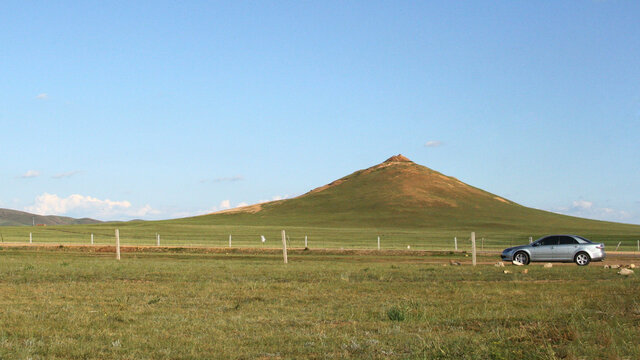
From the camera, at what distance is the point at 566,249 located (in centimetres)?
3506

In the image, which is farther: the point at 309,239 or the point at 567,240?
the point at 309,239

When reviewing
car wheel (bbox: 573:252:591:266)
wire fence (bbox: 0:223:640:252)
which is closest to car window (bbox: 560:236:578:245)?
car wheel (bbox: 573:252:591:266)

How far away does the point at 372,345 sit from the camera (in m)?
10.5

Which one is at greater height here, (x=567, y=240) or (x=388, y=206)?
(x=388, y=206)

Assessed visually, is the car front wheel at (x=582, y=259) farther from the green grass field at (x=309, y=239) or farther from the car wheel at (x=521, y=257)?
the green grass field at (x=309, y=239)

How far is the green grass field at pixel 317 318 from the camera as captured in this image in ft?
33.0

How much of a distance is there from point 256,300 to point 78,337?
619cm

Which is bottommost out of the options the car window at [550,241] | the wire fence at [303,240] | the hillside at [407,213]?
the wire fence at [303,240]

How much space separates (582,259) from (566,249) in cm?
98

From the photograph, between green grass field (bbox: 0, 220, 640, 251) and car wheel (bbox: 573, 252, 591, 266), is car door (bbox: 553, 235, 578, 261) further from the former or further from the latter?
green grass field (bbox: 0, 220, 640, 251)

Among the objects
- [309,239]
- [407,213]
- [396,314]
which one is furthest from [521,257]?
[407,213]

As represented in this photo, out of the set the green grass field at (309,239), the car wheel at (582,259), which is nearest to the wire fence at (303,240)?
the green grass field at (309,239)

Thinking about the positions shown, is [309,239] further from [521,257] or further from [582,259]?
[582,259]

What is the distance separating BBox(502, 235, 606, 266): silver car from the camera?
3456 cm
